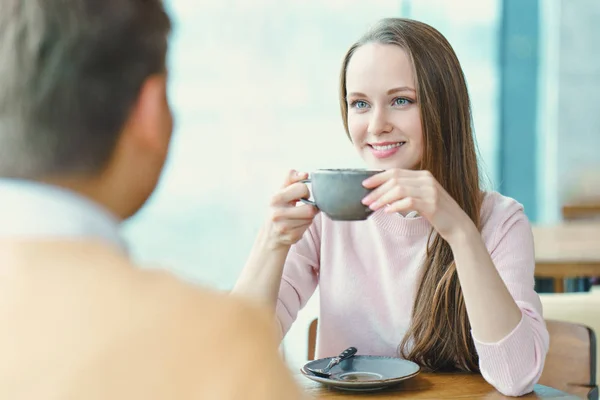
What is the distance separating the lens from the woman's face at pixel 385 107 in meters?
1.59

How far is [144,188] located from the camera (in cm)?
65

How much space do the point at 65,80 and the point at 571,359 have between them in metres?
1.25

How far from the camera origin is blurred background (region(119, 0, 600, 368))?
14.0 feet

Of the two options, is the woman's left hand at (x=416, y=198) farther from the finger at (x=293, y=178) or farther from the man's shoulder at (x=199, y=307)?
the man's shoulder at (x=199, y=307)

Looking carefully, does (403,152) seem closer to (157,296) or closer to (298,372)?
(298,372)

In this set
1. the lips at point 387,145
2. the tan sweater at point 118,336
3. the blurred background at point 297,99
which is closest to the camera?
the tan sweater at point 118,336

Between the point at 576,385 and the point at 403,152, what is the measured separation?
56 cm

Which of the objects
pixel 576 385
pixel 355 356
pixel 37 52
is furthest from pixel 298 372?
pixel 37 52

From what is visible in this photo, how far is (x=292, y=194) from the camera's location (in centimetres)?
140

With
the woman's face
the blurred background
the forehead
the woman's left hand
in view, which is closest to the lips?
the woman's face

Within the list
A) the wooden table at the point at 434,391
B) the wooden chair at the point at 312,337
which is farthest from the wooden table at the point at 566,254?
the wooden table at the point at 434,391

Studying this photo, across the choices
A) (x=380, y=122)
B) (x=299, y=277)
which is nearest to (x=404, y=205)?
(x=380, y=122)

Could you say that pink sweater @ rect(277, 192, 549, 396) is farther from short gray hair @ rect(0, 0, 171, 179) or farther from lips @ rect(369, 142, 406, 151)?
short gray hair @ rect(0, 0, 171, 179)

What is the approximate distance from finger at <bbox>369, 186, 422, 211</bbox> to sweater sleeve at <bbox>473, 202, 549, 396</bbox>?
280 mm
